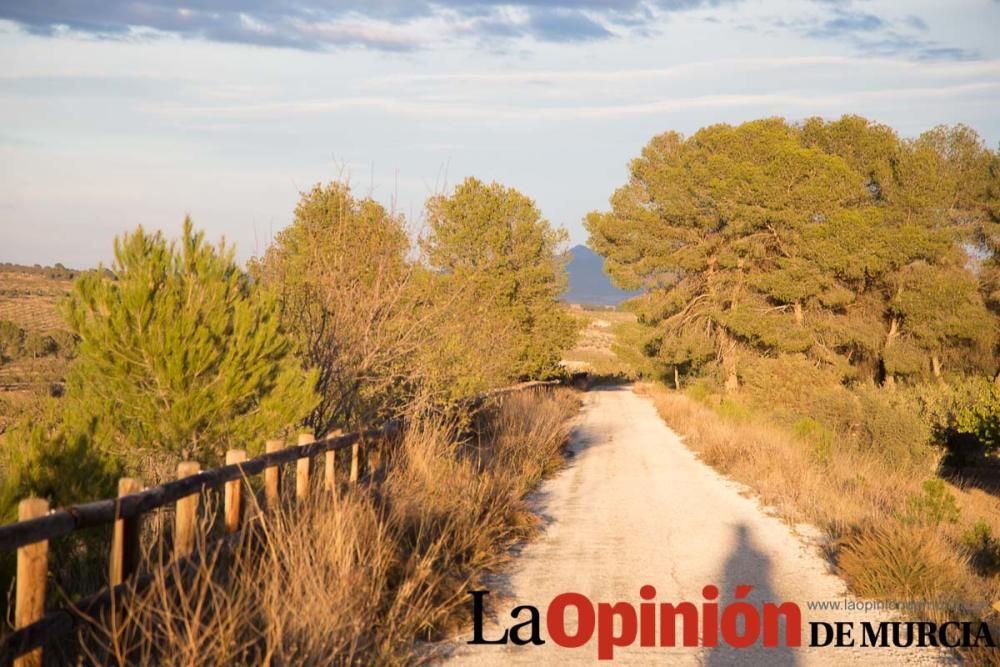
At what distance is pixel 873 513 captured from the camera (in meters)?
12.2

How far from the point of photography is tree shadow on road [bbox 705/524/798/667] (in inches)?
277

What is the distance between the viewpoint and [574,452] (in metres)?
22.5

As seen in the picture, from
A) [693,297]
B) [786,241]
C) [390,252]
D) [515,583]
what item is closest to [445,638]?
[515,583]

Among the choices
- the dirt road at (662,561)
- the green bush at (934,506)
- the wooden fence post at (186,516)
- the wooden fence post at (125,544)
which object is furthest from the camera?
the green bush at (934,506)

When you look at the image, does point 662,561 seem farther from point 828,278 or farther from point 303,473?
point 828,278

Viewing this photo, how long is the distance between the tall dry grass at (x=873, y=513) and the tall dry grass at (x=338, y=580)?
3.80 m

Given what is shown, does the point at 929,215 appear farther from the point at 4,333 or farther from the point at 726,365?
the point at 4,333

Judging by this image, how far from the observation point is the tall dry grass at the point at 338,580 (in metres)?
5.55

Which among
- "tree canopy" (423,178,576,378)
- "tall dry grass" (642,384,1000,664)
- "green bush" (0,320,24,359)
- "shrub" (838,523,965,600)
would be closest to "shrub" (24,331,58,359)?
"green bush" (0,320,24,359)

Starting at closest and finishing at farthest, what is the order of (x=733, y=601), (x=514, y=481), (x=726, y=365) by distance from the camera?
(x=733, y=601) < (x=514, y=481) < (x=726, y=365)

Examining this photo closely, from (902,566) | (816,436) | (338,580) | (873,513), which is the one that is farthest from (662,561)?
(816,436)

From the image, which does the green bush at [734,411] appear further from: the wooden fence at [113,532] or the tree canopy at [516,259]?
the wooden fence at [113,532]

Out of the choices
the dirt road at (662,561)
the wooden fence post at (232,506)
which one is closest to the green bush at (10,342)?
the dirt road at (662,561)

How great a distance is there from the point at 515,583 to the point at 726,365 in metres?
36.5
